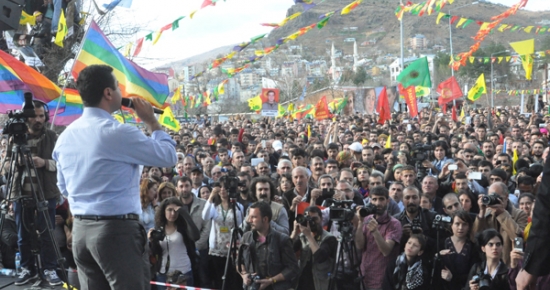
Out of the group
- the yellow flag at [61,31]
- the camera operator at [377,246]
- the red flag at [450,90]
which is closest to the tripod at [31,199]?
the camera operator at [377,246]

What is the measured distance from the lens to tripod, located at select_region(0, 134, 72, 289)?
6051mm

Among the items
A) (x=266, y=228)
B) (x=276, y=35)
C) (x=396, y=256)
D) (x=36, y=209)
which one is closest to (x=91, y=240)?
(x=36, y=209)

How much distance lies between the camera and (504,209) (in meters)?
6.91

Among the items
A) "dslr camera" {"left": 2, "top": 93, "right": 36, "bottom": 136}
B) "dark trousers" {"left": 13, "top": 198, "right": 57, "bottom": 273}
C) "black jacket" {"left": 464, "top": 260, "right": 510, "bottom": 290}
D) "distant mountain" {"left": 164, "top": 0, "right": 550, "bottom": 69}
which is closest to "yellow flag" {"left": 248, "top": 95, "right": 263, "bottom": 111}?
"dark trousers" {"left": 13, "top": 198, "right": 57, "bottom": 273}

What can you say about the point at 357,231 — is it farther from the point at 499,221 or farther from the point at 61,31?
the point at 61,31

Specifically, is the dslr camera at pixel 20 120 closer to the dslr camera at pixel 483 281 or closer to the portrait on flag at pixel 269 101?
the dslr camera at pixel 483 281

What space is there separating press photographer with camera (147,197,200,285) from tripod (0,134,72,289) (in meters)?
1.23

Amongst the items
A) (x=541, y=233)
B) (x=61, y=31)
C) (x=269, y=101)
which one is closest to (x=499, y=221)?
(x=541, y=233)

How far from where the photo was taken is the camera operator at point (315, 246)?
698 centimetres

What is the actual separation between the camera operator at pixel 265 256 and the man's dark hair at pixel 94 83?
288 centimetres

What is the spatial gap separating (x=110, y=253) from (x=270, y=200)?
149 inches

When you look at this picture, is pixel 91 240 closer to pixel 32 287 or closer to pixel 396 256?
pixel 32 287

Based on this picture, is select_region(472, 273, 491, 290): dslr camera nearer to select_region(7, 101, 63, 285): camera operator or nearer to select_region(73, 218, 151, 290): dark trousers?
select_region(73, 218, 151, 290): dark trousers

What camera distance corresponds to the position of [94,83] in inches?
169
